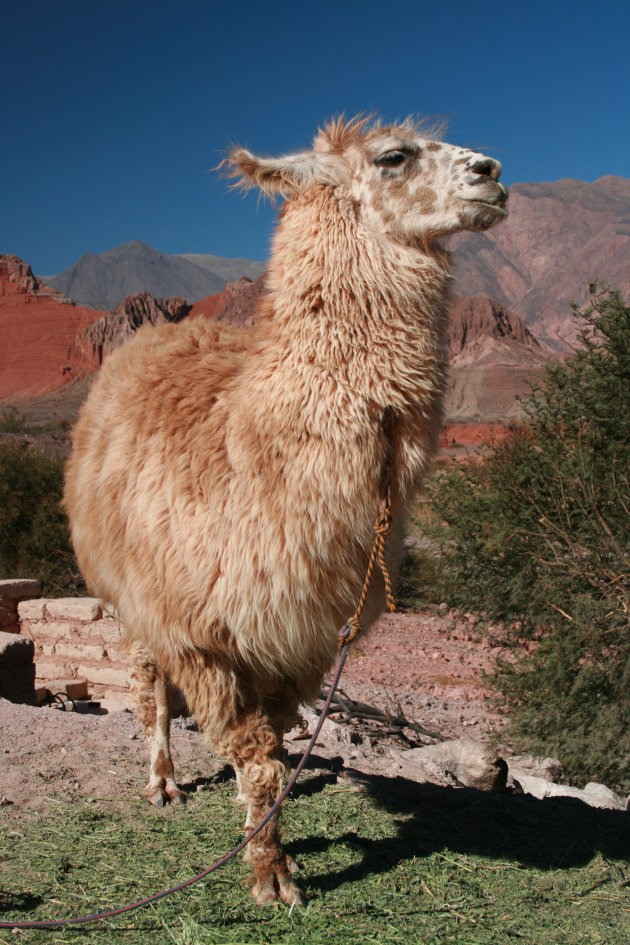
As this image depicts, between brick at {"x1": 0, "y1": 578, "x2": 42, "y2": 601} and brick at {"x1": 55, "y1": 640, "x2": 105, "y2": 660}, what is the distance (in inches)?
40.4

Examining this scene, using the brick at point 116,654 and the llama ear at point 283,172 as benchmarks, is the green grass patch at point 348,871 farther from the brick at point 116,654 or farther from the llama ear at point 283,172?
the brick at point 116,654

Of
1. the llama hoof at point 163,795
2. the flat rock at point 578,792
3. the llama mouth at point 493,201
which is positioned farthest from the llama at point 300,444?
the flat rock at point 578,792

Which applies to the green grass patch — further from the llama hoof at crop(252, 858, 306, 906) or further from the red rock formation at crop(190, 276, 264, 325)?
the red rock formation at crop(190, 276, 264, 325)

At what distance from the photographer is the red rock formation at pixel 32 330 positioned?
3236 inches

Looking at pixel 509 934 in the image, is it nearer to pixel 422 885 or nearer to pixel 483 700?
pixel 422 885

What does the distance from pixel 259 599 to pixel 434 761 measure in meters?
3.79

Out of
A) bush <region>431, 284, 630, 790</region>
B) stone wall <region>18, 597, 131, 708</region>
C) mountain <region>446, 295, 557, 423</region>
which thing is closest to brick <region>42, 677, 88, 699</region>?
stone wall <region>18, 597, 131, 708</region>

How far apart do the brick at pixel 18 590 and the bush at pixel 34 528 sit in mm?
3740

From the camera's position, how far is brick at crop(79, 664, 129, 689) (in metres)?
8.30

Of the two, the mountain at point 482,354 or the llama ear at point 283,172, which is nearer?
the llama ear at point 283,172

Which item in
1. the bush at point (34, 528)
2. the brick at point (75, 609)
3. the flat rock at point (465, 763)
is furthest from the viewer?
the bush at point (34, 528)

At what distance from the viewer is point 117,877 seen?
11.6 ft

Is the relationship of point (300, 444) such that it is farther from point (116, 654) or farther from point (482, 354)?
point (482, 354)

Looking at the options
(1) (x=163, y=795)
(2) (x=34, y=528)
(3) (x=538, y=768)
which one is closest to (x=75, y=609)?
(1) (x=163, y=795)
